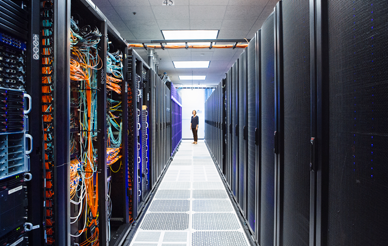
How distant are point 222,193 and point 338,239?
2481 mm

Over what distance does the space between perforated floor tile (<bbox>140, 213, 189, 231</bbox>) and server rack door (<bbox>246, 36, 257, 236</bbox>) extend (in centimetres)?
69

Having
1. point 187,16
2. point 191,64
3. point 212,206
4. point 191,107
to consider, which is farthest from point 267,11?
point 191,107

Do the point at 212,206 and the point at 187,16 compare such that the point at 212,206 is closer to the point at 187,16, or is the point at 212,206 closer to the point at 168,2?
the point at 168,2

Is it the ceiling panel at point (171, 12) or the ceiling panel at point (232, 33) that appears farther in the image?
the ceiling panel at point (232, 33)

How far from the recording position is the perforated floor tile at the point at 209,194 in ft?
9.71

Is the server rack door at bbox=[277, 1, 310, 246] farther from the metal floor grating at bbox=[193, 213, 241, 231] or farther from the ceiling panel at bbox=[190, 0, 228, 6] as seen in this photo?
the ceiling panel at bbox=[190, 0, 228, 6]

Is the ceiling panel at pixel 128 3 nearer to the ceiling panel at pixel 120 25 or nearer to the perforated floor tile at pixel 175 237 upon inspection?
the ceiling panel at pixel 120 25

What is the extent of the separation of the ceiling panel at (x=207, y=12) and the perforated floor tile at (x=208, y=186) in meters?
2.82

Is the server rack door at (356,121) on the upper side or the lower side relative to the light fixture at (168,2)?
lower

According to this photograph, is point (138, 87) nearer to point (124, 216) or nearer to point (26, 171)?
point (124, 216)

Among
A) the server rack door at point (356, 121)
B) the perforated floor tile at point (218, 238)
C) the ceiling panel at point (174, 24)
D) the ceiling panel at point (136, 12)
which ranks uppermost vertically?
the ceiling panel at point (174, 24)

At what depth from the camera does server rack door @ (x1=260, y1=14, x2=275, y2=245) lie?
1.34m

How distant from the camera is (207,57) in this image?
246 inches

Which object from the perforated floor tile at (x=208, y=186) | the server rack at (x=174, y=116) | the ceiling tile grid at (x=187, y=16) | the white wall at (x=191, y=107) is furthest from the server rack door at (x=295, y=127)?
the white wall at (x=191, y=107)
